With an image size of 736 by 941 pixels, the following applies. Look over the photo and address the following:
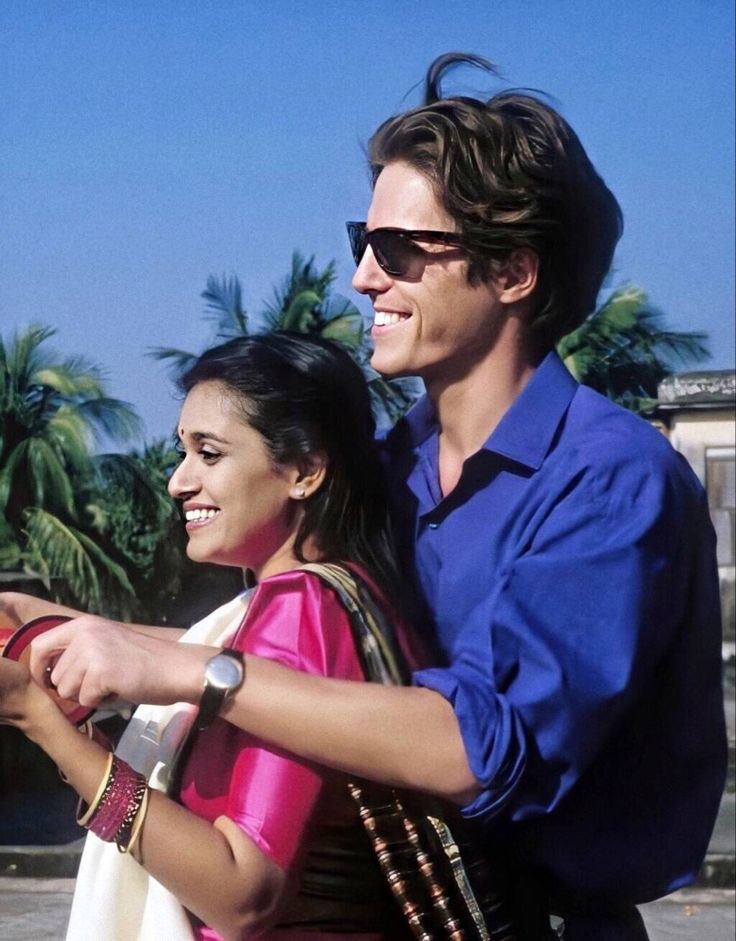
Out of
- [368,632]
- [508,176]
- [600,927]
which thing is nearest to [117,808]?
[368,632]

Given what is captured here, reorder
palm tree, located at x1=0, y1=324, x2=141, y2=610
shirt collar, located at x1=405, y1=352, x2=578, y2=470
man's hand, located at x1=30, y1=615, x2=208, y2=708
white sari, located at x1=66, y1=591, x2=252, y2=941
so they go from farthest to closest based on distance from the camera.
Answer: palm tree, located at x1=0, y1=324, x2=141, y2=610, shirt collar, located at x1=405, y1=352, x2=578, y2=470, white sari, located at x1=66, y1=591, x2=252, y2=941, man's hand, located at x1=30, y1=615, x2=208, y2=708

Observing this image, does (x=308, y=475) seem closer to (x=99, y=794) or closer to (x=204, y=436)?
(x=204, y=436)

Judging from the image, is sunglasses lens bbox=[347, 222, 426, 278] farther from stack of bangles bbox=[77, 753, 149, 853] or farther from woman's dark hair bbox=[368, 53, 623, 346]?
stack of bangles bbox=[77, 753, 149, 853]

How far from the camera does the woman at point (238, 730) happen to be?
1.24 meters

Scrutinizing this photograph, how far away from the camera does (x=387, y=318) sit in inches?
57.0

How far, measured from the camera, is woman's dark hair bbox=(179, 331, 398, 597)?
4.55 ft

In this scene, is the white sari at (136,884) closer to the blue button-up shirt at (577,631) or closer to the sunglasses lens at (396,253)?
the blue button-up shirt at (577,631)

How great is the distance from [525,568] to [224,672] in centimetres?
27

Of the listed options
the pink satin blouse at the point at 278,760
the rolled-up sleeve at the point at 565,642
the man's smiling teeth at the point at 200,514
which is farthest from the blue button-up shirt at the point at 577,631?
the man's smiling teeth at the point at 200,514

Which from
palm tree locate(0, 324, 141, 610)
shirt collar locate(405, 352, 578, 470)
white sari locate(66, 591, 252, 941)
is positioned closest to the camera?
white sari locate(66, 591, 252, 941)

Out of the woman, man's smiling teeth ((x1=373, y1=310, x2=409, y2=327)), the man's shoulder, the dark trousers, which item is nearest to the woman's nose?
the woman

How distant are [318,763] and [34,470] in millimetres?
464

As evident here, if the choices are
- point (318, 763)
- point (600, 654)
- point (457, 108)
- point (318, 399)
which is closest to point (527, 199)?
point (457, 108)

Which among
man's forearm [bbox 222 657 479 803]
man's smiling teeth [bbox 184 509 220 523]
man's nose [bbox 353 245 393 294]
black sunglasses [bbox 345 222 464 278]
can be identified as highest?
black sunglasses [bbox 345 222 464 278]
